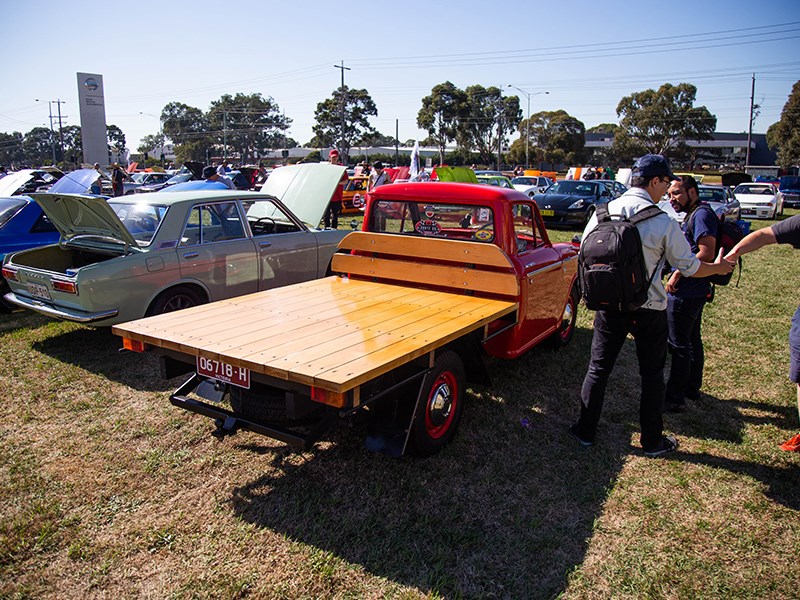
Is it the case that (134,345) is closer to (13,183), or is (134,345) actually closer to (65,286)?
(65,286)

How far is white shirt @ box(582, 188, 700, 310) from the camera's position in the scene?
3.61 m

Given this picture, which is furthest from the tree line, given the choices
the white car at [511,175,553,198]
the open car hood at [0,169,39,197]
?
the open car hood at [0,169,39,197]

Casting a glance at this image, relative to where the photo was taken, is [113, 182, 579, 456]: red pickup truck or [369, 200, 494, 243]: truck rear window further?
[369, 200, 494, 243]: truck rear window

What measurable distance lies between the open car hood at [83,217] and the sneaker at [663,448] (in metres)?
4.97

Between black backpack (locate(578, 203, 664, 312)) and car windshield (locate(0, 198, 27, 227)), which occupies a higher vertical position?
car windshield (locate(0, 198, 27, 227))

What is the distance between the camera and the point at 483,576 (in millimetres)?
2809

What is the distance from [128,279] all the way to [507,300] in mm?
3575

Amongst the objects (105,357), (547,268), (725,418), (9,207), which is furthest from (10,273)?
(725,418)

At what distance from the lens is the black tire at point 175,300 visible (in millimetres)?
5613

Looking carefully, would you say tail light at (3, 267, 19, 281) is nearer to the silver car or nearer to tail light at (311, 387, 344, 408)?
the silver car

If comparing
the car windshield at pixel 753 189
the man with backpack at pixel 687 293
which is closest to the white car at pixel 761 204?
the car windshield at pixel 753 189

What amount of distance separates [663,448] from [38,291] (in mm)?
5843

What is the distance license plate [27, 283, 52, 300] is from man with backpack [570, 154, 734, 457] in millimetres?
5009

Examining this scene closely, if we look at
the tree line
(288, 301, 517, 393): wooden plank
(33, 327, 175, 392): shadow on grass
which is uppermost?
the tree line
